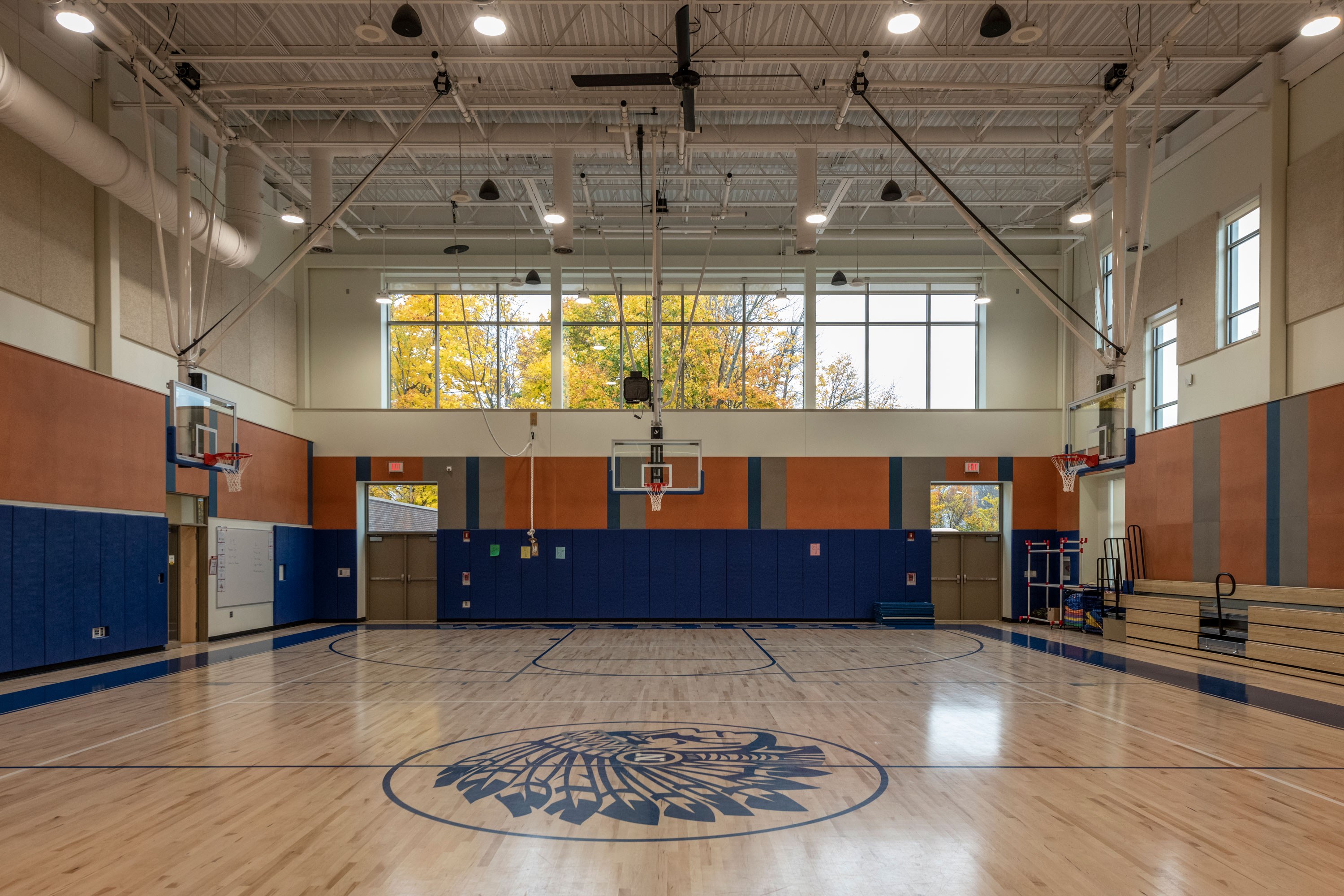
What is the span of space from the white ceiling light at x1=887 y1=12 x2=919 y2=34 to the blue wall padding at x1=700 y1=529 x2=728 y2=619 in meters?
12.6

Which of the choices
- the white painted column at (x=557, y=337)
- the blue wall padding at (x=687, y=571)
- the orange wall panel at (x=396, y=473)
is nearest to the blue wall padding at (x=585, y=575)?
the blue wall padding at (x=687, y=571)

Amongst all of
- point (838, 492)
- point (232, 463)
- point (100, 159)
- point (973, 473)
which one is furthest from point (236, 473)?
point (973, 473)

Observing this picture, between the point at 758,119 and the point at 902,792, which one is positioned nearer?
the point at 902,792

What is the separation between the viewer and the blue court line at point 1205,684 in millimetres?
9258

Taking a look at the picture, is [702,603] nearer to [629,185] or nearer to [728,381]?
[728,381]

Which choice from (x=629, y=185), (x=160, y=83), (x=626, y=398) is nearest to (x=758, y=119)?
(x=629, y=185)

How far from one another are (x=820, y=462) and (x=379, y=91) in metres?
12.1

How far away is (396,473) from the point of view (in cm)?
2084

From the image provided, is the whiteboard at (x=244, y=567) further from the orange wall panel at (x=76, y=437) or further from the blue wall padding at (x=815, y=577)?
the blue wall padding at (x=815, y=577)

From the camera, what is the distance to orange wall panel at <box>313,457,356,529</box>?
20.8m

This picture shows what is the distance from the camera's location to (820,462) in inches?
823

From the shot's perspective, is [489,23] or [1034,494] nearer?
[489,23]

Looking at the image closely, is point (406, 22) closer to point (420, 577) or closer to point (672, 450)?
point (672, 450)

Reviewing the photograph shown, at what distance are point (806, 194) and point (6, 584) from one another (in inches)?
505
